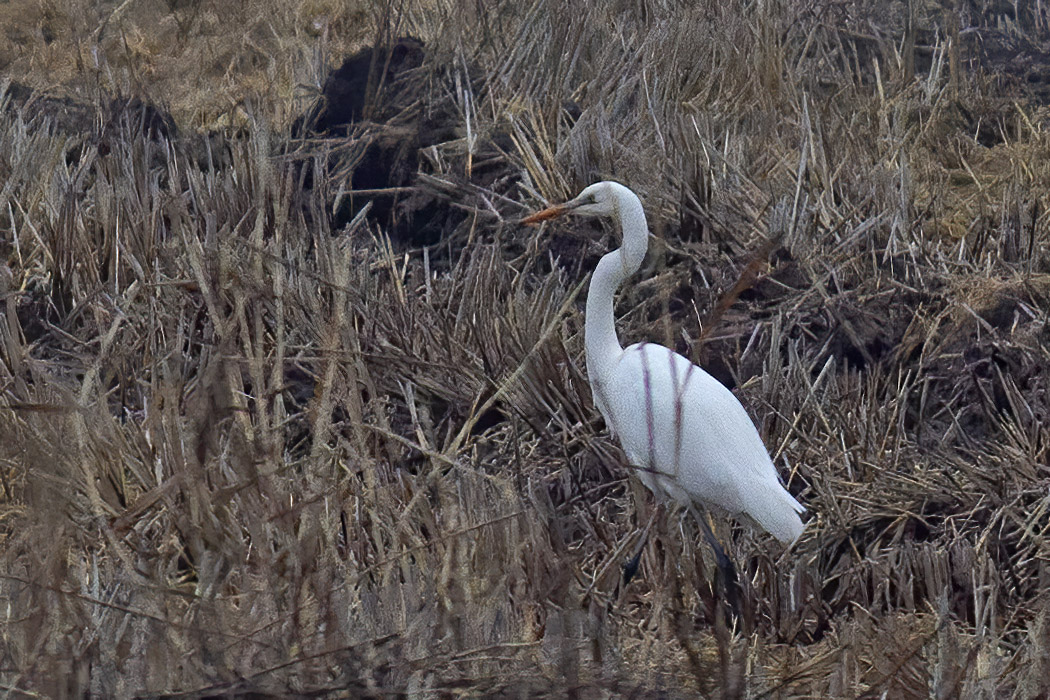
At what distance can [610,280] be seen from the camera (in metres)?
3.24

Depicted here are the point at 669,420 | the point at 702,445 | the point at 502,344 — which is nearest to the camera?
the point at 702,445

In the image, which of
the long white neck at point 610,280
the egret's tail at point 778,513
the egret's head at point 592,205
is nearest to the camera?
the egret's tail at point 778,513

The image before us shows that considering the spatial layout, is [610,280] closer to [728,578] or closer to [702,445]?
[702,445]

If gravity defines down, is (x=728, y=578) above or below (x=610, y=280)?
below

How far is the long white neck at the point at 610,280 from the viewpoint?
3.21m

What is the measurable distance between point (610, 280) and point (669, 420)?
1.31ft

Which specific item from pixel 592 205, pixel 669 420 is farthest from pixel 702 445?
pixel 592 205

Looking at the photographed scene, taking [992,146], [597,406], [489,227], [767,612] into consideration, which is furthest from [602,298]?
[992,146]

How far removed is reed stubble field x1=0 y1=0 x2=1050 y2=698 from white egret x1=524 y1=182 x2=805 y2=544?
6.4 inches

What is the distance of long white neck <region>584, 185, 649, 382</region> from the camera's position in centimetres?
321

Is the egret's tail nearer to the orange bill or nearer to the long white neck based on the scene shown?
the long white neck

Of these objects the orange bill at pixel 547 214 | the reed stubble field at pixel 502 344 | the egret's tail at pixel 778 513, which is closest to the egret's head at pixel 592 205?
the orange bill at pixel 547 214

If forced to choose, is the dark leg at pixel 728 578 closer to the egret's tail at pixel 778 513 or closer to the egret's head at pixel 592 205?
the egret's tail at pixel 778 513

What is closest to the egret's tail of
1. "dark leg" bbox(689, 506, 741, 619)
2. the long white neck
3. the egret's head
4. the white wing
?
the white wing
